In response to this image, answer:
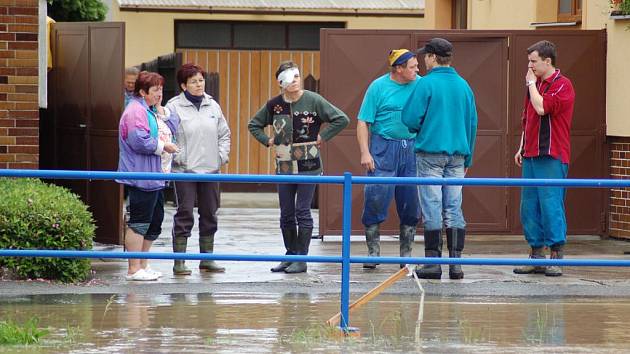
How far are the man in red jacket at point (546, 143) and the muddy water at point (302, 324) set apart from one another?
143 cm

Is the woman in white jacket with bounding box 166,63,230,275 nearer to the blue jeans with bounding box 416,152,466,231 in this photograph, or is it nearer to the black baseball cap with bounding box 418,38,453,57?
the blue jeans with bounding box 416,152,466,231

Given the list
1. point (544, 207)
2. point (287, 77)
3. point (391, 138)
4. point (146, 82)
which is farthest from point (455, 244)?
point (146, 82)

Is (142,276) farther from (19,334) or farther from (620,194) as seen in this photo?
(620,194)

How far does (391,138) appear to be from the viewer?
11.0m

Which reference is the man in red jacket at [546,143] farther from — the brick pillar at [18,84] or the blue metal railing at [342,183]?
the brick pillar at [18,84]

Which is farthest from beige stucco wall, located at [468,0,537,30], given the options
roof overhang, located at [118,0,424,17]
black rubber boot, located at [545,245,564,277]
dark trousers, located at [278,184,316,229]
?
roof overhang, located at [118,0,424,17]

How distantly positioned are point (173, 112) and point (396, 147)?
72.5 inches

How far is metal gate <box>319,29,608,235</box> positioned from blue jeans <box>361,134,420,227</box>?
2.02 m

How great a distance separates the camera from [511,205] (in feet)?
44.5

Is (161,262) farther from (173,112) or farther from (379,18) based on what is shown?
(379,18)

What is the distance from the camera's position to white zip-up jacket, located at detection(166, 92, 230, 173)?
1087 centimetres

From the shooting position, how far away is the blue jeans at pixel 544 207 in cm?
1099

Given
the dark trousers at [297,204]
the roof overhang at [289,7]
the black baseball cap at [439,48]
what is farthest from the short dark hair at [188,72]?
the roof overhang at [289,7]

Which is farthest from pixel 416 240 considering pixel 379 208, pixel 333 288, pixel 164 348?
pixel 164 348
